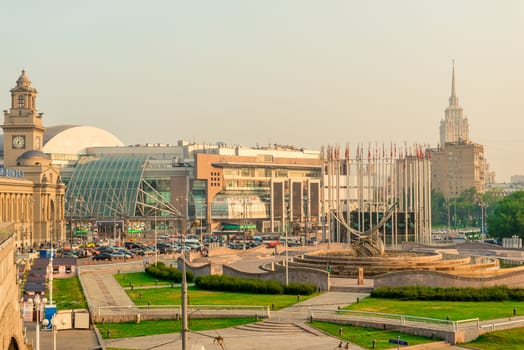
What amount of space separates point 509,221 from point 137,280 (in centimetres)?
7479

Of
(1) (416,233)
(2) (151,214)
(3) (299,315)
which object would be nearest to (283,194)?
(2) (151,214)

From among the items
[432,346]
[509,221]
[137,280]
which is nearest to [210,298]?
[137,280]

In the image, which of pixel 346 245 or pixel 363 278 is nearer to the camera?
pixel 363 278

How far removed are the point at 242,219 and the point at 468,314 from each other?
5432 inches

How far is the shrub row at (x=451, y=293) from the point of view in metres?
62.3

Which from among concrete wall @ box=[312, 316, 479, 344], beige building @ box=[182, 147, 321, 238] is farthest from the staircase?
beige building @ box=[182, 147, 321, 238]

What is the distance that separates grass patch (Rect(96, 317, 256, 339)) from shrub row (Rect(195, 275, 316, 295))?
36.7ft

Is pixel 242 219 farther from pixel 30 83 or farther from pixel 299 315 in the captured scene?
pixel 299 315

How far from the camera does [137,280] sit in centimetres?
8356

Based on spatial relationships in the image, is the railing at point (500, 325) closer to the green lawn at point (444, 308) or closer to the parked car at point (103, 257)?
the green lawn at point (444, 308)

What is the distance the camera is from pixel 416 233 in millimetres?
123062

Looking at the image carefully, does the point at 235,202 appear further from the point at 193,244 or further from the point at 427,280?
the point at 427,280

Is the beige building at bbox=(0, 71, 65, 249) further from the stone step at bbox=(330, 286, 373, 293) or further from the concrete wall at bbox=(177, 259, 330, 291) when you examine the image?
the stone step at bbox=(330, 286, 373, 293)

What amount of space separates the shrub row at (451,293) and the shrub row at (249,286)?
5691 mm
